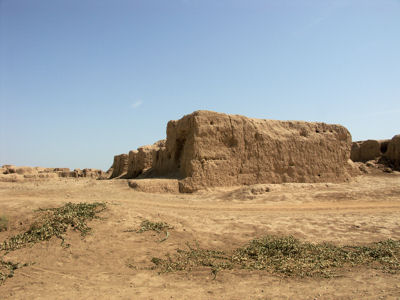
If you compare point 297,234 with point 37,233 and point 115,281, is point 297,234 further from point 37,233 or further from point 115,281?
point 37,233

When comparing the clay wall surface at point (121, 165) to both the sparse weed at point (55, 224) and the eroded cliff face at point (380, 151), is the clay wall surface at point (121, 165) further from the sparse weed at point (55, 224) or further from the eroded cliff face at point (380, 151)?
the eroded cliff face at point (380, 151)

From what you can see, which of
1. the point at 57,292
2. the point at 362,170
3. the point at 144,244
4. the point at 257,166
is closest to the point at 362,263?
the point at 144,244

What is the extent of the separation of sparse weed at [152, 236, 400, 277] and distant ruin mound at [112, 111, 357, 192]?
726 cm

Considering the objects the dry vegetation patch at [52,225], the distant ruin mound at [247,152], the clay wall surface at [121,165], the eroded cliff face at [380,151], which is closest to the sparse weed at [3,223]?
the dry vegetation patch at [52,225]

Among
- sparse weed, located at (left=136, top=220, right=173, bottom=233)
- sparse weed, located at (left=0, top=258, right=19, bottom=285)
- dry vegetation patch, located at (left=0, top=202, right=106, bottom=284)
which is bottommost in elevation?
sparse weed, located at (left=0, top=258, right=19, bottom=285)

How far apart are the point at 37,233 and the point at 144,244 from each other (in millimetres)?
1780

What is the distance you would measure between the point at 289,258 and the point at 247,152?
9142mm

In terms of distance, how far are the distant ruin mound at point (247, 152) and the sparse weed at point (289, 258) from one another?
7255 millimetres

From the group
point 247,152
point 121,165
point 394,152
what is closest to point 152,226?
point 247,152

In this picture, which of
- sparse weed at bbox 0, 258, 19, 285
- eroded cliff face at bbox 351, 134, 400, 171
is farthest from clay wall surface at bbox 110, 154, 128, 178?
eroded cliff face at bbox 351, 134, 400, 171

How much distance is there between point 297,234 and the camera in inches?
222

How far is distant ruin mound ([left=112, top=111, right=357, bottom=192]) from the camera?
1241cm

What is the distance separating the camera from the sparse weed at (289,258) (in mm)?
4047

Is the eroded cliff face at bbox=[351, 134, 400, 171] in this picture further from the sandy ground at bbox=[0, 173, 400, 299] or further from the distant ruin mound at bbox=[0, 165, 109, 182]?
the distant ruin mound at bbox=[0, 165, 109, 182]
